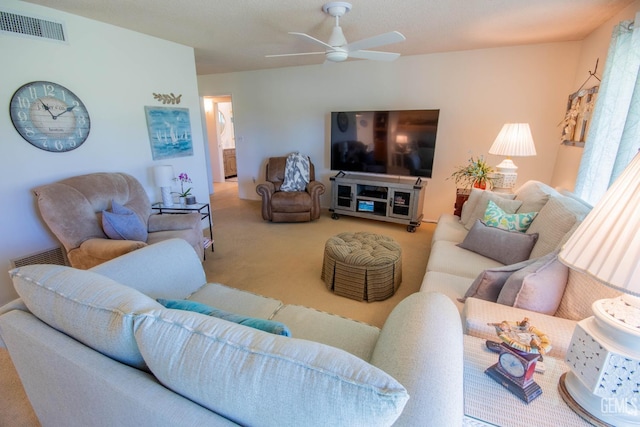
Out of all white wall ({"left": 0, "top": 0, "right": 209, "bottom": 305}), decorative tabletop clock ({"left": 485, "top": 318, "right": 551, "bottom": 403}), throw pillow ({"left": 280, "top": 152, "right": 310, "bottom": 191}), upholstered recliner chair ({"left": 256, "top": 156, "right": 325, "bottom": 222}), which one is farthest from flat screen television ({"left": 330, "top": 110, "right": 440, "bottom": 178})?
decorative tabletop clock ({"left": 485, "top": 318, "right": 551, "bottom": 403})

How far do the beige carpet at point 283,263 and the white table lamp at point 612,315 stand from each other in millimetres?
1429

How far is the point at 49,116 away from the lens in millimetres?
2510

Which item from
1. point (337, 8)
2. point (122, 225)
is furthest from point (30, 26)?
point (337, 8)

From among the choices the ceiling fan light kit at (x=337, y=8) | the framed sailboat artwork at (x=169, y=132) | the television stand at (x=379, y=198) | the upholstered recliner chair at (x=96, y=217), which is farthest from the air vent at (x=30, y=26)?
the television stand at (x=379, y=198)

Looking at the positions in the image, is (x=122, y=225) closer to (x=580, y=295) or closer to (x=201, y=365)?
(x=201, y=365)

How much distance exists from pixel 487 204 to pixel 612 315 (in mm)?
2032

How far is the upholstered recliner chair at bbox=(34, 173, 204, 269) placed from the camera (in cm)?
215

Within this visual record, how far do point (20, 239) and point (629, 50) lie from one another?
4.77 meters

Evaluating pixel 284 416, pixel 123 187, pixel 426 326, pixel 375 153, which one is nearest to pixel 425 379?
pixel 426 326

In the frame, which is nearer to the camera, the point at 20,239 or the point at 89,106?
the point at 20,239

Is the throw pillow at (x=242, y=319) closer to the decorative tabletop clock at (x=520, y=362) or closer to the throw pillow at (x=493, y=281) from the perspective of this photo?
the decorative tabletop clock at (x=520, y=362)

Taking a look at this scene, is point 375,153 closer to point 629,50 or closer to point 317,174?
point 317,174

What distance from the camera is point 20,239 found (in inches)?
97.0

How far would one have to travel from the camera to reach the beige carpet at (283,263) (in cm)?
176
